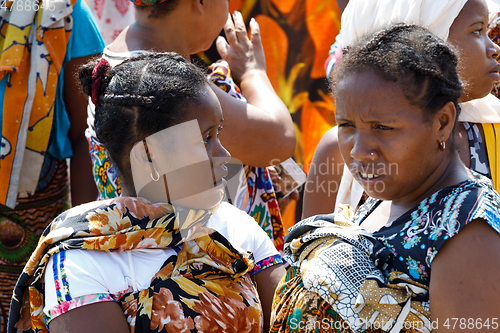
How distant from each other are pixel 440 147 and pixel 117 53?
137cm

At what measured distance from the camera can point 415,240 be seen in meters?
1.22

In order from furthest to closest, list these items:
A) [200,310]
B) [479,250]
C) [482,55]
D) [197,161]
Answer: [482,55] → [197,161] → [200,310] → [479,250]

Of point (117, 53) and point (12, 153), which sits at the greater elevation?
point (117, 53)

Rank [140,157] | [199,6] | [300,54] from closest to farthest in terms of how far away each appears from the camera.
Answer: [140,157] < [199,6] < [300,54]

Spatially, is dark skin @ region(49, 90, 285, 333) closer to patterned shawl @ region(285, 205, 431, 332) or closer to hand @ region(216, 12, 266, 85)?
patterned shawl @ region(285, 205, 431, 332)

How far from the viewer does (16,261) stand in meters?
2.51

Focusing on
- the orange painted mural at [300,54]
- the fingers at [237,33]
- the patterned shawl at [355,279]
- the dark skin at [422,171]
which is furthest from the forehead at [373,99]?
the orange painted mural at [300,54]

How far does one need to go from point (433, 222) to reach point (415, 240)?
7 centimetres

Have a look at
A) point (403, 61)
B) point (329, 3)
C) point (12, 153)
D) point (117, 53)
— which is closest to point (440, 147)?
point (403, 61)

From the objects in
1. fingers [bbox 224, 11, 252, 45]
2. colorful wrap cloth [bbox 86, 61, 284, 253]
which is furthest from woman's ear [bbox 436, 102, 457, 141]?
fingers [bbox 224, 11, 252, 45]

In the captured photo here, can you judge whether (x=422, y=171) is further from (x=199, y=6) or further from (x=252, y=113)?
(x=199, y=6)

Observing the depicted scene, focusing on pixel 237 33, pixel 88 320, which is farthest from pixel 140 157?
pixel 237 33

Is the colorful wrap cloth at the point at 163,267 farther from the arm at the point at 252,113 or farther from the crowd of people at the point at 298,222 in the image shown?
the arm at the point at 252,113

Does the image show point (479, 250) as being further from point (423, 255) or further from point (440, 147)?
point (440, 147)
